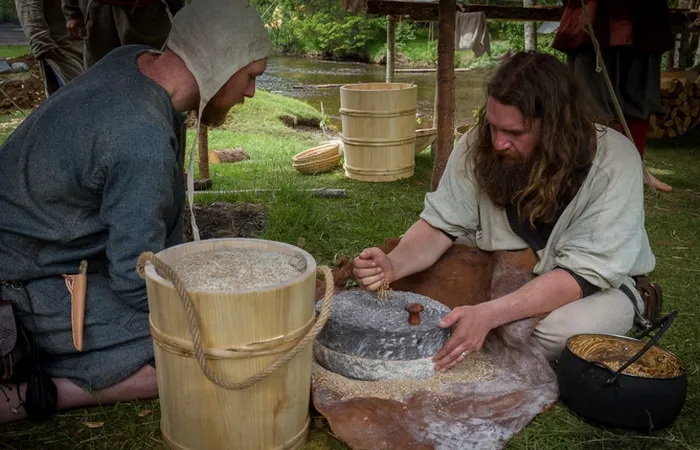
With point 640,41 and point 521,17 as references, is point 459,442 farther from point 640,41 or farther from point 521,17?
point 521,17

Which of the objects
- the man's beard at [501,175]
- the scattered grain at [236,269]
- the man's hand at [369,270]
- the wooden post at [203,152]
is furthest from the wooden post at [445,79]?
the scattered grain at [236,269]

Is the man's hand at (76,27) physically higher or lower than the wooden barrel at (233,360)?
higher

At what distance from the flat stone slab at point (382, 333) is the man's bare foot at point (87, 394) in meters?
0.70

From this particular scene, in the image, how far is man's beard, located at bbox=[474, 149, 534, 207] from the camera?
2838 mm

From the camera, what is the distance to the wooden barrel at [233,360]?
1893 mm

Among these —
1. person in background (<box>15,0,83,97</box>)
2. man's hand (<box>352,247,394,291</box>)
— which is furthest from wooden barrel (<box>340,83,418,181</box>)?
man's hand (<box>352,247,394,291</box>)

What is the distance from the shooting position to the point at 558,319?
2713mm

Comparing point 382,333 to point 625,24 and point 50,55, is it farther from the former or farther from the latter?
point 625,24

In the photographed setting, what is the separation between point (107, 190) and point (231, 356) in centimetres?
75

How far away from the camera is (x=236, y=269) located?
6.89ft

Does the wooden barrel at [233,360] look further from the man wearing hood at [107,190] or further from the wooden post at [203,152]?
the wooden post at [203,152]

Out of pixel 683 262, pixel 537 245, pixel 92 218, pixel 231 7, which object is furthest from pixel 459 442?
pixel 683 262

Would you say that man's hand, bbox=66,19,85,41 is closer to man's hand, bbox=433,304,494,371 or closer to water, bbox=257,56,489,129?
man's hand, bbox=433,304,494,371

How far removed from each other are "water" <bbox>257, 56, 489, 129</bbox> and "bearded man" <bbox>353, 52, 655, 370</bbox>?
8.98m
